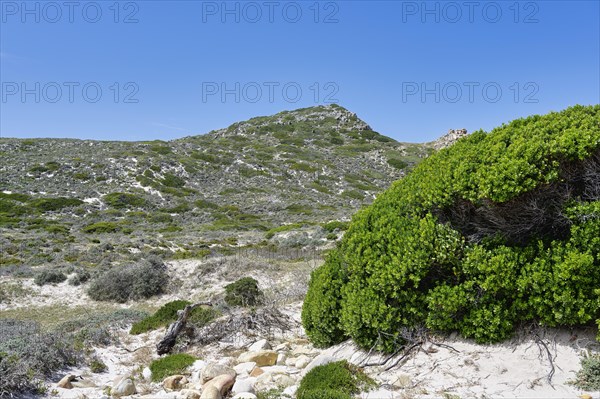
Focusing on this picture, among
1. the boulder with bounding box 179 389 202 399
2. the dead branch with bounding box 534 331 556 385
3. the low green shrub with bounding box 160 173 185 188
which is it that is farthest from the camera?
Result: the low green shrub with bounding box 160 173 185 188

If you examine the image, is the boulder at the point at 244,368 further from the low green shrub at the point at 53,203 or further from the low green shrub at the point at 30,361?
the low green shrub at the point at 53,203

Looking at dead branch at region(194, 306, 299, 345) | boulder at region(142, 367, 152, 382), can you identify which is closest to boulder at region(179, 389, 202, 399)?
boulder at region(142, 367, 152, 382)

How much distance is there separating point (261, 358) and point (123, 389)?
210 cm

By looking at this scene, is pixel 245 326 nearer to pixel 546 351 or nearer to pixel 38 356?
pixel 38 356

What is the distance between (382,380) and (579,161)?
3.61m

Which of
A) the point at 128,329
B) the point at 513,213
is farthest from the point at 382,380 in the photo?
the point at 128,329

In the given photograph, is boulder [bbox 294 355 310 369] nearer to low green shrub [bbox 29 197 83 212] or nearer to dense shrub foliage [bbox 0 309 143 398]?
dense shrub foliage [bbox 0 309 143 398]

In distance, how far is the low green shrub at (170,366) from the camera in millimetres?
6629

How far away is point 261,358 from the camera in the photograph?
22.4ft

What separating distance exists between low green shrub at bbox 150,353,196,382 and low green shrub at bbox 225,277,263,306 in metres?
4.63

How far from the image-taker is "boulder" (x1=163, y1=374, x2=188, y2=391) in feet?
20.0

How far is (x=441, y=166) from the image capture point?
5.74 metres

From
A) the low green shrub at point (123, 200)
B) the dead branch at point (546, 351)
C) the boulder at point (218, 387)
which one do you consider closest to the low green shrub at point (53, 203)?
the low green shrub at point (123, 200)

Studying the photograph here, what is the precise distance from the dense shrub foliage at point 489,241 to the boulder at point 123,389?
3302 mm
